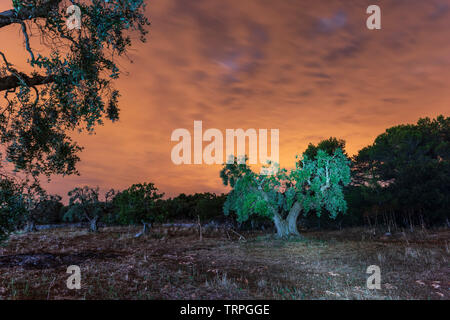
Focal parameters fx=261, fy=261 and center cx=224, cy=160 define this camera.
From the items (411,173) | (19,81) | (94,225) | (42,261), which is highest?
(19,81)

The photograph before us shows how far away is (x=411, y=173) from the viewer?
32562 mm

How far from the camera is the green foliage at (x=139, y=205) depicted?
106 feet

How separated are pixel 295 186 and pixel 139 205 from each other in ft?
63.2

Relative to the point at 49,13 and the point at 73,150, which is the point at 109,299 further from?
the point at 49,13

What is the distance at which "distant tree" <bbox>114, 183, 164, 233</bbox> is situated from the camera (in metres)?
32.3

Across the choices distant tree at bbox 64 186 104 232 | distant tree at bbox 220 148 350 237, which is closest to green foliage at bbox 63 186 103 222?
distant tree at bbox 64 186 104 232

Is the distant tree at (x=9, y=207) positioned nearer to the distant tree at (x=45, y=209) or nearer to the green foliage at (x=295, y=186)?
the distant tree at (x=45, y=209)

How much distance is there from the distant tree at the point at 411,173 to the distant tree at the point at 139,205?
2972 centimetres

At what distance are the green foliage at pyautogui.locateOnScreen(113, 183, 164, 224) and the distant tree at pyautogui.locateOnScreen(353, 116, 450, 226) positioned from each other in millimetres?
29669

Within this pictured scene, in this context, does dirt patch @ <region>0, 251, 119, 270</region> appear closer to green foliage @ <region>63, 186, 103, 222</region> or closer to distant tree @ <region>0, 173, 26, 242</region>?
distant tree @ <region>0, 173, 26, 242</region>

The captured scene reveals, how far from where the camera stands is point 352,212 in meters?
39.3

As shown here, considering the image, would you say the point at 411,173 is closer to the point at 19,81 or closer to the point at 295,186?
the point at 295,186

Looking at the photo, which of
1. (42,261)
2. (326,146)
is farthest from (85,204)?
(326,146)
